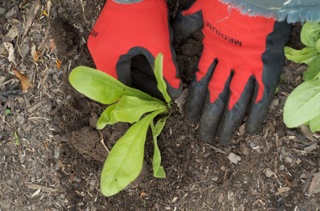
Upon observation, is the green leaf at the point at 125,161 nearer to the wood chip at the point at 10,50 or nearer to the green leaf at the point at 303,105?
the green leaf at the point at 303,105

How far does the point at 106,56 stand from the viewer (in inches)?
65.1

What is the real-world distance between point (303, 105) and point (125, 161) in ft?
1.86

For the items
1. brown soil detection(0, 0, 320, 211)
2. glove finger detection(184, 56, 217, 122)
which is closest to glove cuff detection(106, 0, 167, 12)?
brown soil detection(0, 0, 320, 211)

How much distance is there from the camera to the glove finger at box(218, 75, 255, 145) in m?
1.58

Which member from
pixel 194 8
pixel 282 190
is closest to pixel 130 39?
pixel 194 8

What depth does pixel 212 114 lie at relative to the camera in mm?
1637

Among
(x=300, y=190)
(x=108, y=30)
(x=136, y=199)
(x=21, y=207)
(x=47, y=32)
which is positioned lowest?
(x=21, y=207)

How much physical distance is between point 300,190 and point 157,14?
0.75m

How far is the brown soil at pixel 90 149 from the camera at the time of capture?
1.68 m

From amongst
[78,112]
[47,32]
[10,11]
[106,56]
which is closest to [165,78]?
[106,56]

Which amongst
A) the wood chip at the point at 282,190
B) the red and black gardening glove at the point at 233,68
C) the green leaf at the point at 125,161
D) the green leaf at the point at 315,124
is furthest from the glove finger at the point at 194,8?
the wood chip at the point at 282,190

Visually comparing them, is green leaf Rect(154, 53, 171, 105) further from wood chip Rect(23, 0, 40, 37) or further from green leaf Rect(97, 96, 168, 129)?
wood chip Rect(23, 0, 40, 37)

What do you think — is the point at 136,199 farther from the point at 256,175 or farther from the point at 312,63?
the point at 312,63

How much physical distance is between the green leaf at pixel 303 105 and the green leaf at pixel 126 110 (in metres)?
0.43
